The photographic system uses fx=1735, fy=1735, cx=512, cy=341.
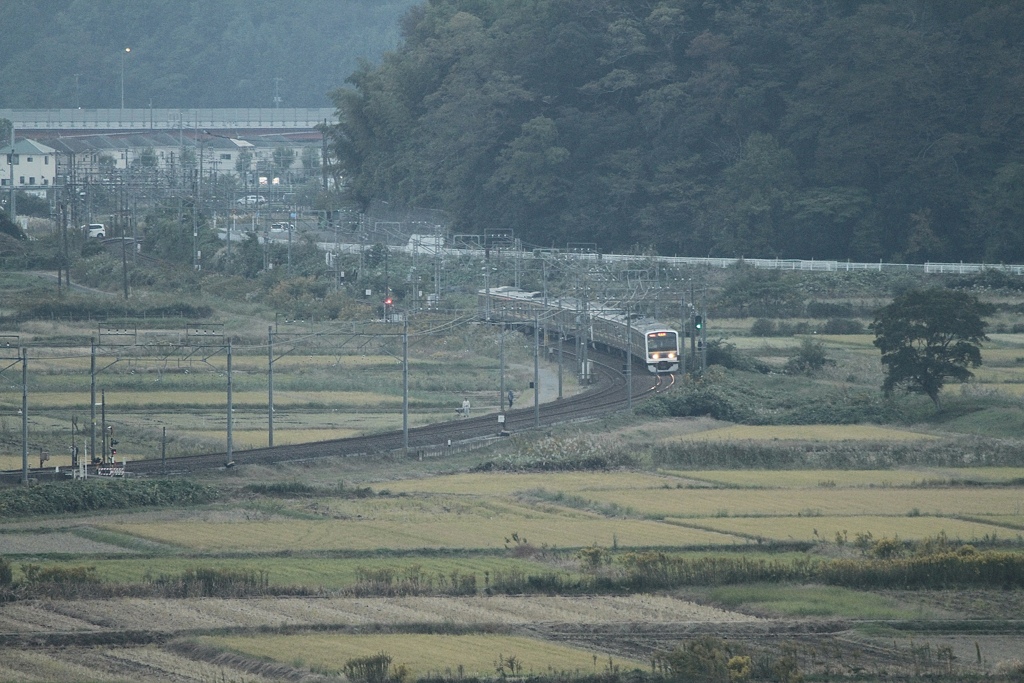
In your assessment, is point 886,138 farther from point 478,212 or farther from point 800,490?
point 800,490

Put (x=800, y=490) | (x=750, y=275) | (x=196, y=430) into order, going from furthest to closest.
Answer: (x=750, y=275) < (x=196, y=430) < (x=800, y=490)

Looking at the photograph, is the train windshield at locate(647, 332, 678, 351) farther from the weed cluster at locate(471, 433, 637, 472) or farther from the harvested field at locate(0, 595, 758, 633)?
the harvested field at locate(0, 595, 758, 633)

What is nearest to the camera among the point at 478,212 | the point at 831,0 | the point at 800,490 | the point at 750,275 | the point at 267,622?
the point at 267,622

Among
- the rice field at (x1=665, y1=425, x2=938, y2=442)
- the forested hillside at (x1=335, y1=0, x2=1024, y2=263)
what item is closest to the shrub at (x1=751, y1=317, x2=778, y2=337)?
the forested hillside at (x1=335, y1=0, x2=1024, y2=263)

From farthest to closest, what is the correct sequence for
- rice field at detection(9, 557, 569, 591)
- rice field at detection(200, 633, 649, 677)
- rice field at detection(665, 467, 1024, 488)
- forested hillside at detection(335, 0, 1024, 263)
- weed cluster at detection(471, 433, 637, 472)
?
1. forested hillside at detection(335, 0, 1024, 263)
2. weed cluster at detection(471, 433, 637, 472)
3. rice field at detection(665, 467, 1024, 488)
4. rice field at detection(9, 557, 569, 591)
5. rice field at detection(200, 633, 649, 677)

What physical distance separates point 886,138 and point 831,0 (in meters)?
11.7

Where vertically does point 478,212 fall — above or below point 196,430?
above

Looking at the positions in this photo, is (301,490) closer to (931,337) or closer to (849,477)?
(849,477)

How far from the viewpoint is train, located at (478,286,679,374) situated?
5869 cm

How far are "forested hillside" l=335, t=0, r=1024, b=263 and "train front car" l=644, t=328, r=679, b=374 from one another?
29417 mm

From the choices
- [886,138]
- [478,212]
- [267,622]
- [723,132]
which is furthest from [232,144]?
[267,622]

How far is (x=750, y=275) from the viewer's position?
258ft

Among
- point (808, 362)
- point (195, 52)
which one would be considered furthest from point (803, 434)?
point (195, 52)

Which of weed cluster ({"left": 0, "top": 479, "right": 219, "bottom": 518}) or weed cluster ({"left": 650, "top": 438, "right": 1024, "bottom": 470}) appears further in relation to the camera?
weed cluster ({"left": 650, "top": 438, "right": 1024, "bottom": 470})
